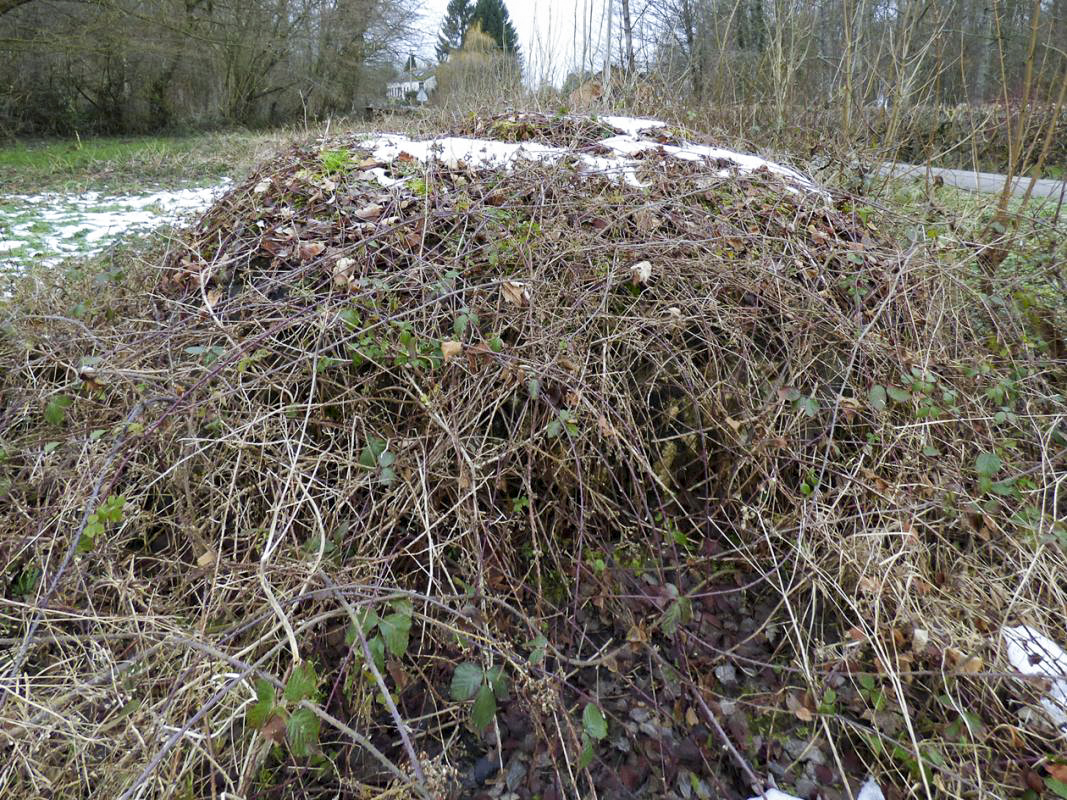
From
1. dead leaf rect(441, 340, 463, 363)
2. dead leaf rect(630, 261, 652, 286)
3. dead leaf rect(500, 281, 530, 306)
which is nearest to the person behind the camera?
dead leaf rect(441, 340, 463, 363)

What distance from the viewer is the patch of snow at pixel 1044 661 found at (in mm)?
1510

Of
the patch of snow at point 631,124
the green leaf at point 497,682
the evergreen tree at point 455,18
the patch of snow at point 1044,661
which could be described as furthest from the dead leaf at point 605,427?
the evergreen tree at point 455,18

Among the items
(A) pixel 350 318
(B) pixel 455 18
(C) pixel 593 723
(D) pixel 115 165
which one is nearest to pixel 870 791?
(C) pixel 593 723

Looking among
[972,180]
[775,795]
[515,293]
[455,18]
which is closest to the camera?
[775,795]

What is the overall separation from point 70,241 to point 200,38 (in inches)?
525

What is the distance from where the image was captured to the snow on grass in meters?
4.07

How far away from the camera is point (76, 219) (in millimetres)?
5285

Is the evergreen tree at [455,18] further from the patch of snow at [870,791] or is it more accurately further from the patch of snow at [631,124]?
the patch of snow at [870,791]

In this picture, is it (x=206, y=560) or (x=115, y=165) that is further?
(x=115, y=165)

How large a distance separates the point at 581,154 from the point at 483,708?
2818 mm

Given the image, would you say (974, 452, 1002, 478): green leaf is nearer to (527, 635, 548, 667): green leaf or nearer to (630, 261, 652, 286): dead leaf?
(630, 261, 652, 286): dead leaf

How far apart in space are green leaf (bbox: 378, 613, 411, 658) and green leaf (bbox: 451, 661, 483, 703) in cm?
16

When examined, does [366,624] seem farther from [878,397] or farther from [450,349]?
[878,397]

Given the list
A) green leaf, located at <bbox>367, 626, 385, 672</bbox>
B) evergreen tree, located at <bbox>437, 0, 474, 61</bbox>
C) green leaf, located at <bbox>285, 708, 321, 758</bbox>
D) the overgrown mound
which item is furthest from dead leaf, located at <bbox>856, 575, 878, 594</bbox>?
evergreen tree, located at <bbox>437, 0, 474, 61</bbox>
